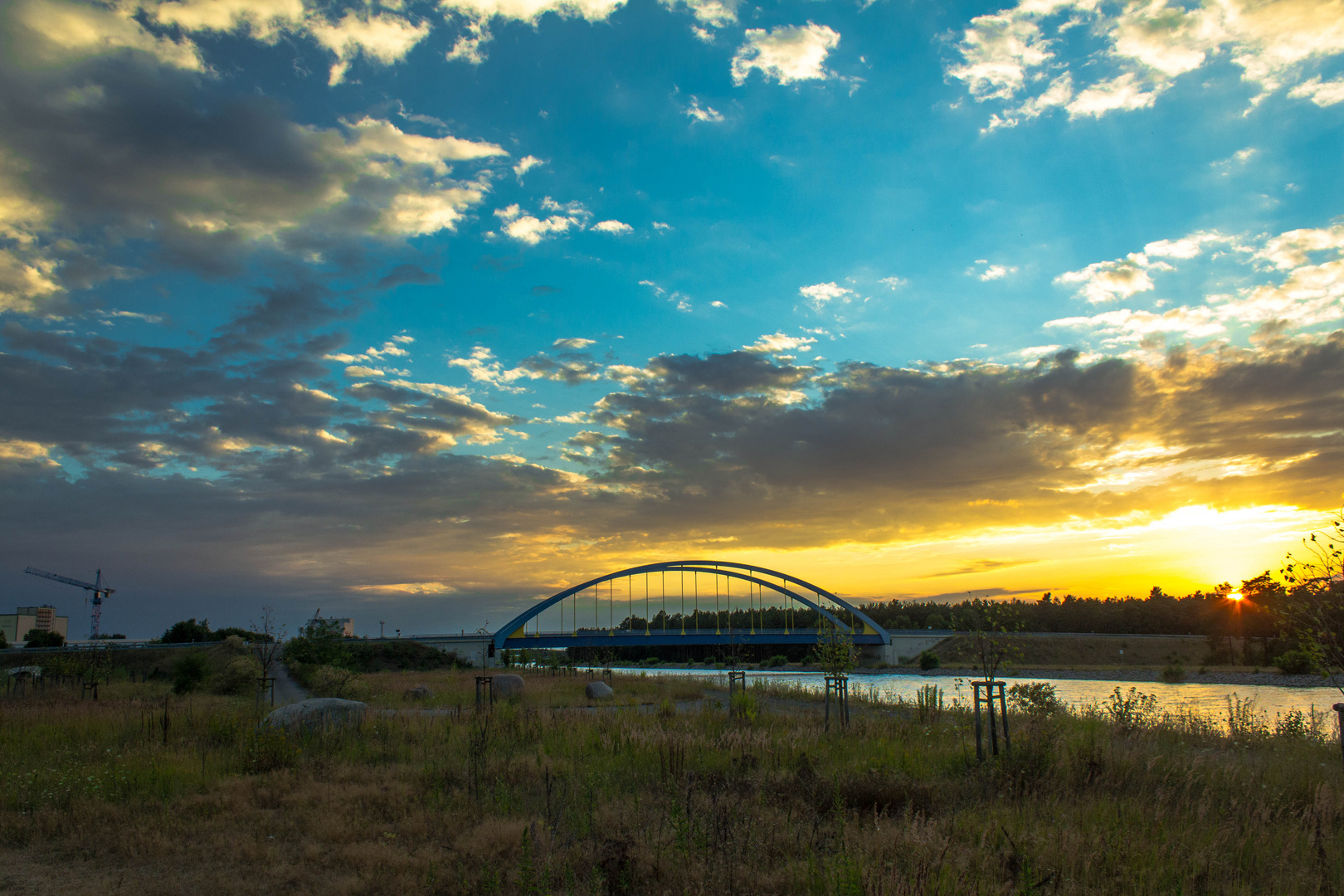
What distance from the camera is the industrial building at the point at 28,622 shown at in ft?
367

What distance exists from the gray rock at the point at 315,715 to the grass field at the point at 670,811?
51cm

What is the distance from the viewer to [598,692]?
104ft

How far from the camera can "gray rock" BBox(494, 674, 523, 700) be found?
98.4 ft

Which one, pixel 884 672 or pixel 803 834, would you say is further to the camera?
pixel 884 672

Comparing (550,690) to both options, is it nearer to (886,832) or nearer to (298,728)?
(298,728)

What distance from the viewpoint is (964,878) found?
20.8ft

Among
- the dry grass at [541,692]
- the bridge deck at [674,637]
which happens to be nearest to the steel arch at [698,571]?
the bridge deck at [674,637]

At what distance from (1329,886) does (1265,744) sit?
1041cm

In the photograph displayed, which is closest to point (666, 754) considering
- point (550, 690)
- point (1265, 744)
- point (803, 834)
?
point (803, 834)

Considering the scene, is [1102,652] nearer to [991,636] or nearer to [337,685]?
[337,685]

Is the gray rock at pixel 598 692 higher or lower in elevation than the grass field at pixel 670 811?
lower

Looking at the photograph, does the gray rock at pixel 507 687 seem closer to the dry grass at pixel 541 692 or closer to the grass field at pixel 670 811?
the dry grass at pixel 541 692

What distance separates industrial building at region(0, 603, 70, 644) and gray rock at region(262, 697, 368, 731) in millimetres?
125440

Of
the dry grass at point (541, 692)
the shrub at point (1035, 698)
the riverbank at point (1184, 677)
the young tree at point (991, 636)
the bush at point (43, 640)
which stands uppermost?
the young tree at point (991, 636)
